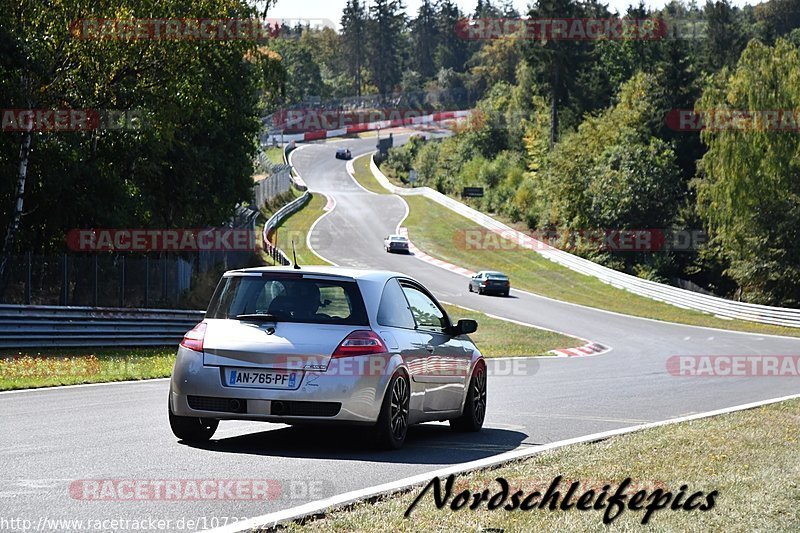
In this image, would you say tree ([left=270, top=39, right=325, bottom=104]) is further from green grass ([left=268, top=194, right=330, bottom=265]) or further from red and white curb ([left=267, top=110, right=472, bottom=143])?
green grass ([left=268, top=194, right=330, bottom=265])

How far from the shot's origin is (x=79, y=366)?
21.6 meters

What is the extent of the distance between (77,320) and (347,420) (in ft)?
55.8

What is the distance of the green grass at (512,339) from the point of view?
3356 centimetres

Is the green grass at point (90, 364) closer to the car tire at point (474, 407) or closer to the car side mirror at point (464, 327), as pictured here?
the car tire at point (474, 407)

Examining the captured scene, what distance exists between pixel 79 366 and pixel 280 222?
185 ft

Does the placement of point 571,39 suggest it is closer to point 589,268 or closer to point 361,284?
point 589,268

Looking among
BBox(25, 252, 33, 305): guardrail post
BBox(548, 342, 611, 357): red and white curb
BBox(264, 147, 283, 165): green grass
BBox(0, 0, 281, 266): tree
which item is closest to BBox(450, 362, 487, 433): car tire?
BBox(25, 252, 33, 305): guardrail post

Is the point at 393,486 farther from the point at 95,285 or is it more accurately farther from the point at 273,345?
the point at 95,285

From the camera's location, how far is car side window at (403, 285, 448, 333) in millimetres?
11421

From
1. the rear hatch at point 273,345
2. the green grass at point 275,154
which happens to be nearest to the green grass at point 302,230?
the green grass at point 275,154

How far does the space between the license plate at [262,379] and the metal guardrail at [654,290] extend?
42796 millimetres

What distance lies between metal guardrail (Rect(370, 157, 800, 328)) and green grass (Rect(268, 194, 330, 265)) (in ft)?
37.2

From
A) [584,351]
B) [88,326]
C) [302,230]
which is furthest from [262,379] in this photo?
[302,230]

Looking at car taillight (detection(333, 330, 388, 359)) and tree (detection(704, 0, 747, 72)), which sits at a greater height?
tree (detection(704, 0, 747, 72))
